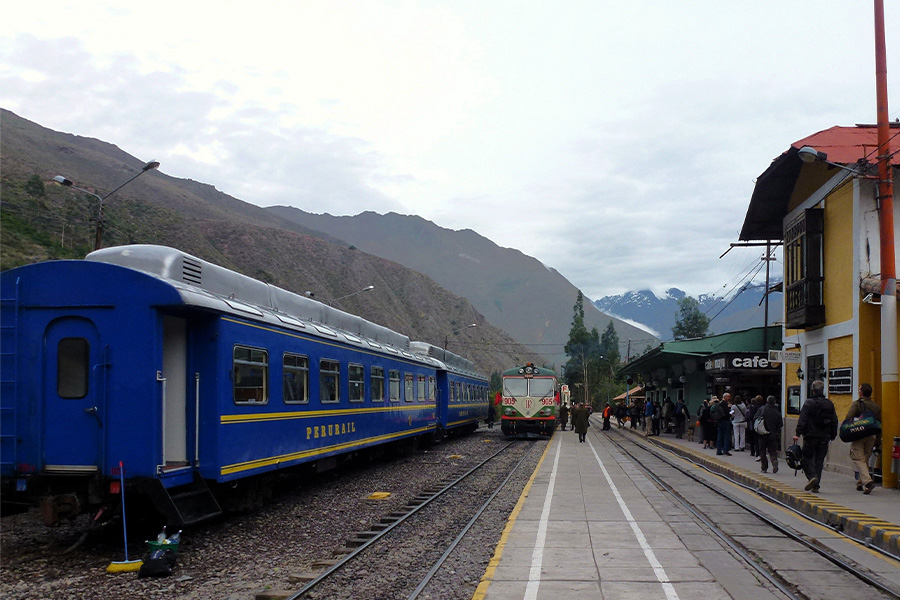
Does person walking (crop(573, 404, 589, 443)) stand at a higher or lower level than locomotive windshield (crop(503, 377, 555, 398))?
lower

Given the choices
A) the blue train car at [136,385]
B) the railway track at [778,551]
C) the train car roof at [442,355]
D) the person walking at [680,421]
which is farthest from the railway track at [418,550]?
the person walking at [680,421]

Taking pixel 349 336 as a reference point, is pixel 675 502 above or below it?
below

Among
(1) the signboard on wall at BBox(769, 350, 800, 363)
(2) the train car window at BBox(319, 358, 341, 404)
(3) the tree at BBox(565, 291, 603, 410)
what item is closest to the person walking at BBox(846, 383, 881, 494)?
(1) the signboard on wall at BBox(769, 350, 800, 363)

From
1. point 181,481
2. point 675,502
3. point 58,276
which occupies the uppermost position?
point 58,276

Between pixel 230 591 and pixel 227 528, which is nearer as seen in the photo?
pixel 230 591

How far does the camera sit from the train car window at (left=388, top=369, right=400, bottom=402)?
1941 centimetres

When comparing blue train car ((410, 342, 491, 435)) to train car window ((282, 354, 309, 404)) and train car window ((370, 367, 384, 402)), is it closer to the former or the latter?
train car window ((370, 367, 384, 402))

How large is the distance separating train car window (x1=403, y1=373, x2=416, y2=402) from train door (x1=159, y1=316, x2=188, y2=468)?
12008 millimetres

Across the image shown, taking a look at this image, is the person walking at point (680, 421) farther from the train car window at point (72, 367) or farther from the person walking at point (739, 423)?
the train car window at point (72, 367)

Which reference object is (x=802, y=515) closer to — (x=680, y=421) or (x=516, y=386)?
(x=516, y=386)

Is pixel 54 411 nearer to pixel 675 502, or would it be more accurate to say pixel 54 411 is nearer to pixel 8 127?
pixel 675 502

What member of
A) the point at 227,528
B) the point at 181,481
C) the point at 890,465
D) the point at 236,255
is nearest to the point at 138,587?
the point at 181,481

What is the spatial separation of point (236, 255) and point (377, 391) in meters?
70.3

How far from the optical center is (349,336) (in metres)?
16.1
